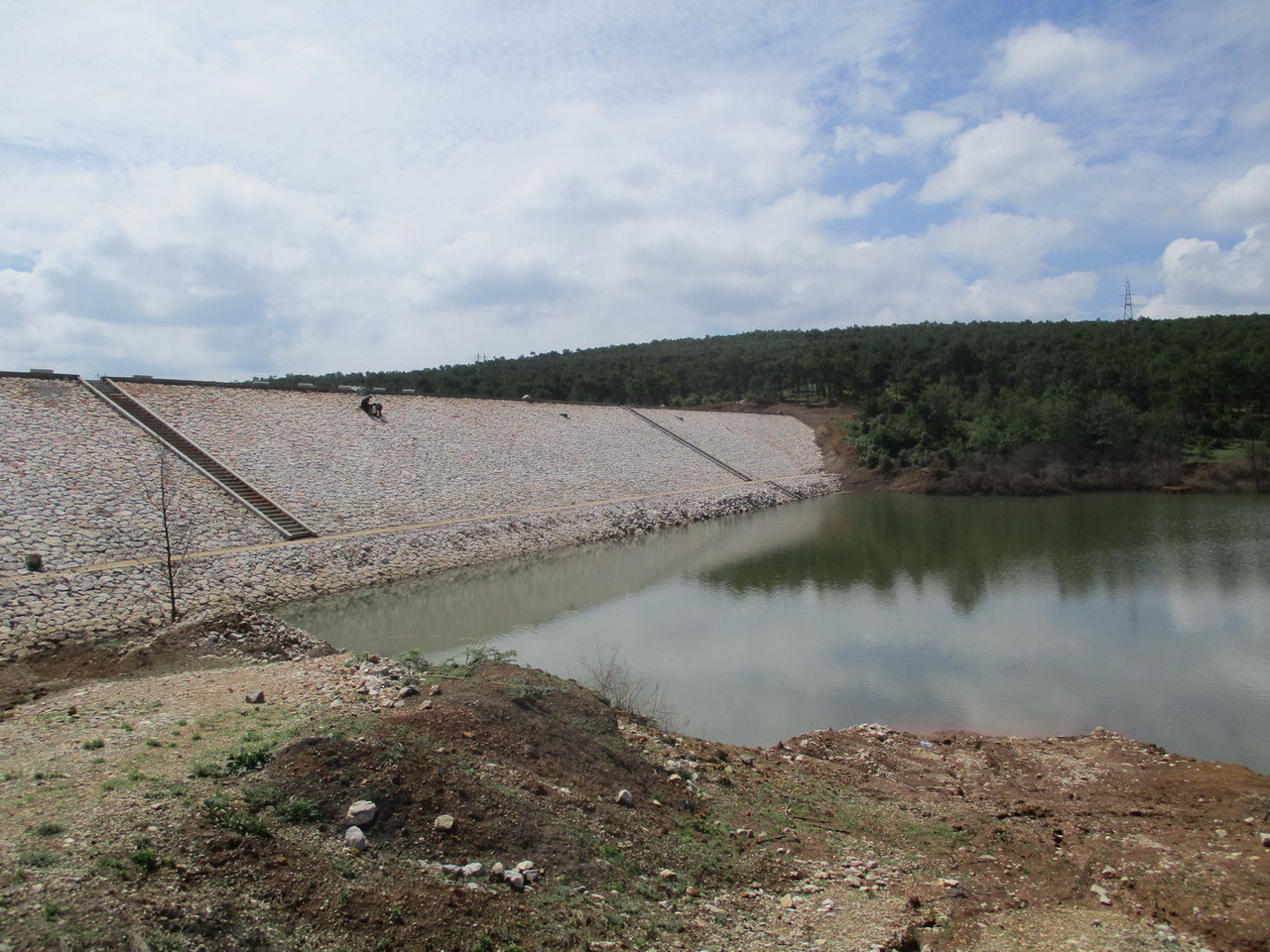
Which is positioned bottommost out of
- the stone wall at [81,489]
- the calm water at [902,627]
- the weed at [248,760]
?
the calm water at [902,627]

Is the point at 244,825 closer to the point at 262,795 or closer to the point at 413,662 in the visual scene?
the point at 262,795

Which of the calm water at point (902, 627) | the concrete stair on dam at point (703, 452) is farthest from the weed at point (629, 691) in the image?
the concrete stair on dam at point (703, 452)

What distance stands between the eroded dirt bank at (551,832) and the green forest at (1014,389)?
1087 inches

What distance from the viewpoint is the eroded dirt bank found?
4.26m

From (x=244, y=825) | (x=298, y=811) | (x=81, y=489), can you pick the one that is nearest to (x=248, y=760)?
(x=298, y=811)

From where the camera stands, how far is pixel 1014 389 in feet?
176

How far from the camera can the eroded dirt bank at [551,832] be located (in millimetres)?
4258

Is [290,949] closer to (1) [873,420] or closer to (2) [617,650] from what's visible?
(2) [617,650]

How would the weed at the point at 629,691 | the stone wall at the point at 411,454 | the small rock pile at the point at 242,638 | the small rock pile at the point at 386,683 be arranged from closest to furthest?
the small rock pile at the point at 386,683
the weed at the point at 629,691
the small rock pile at the point at 242,638
the stone wall at the point at 411,454

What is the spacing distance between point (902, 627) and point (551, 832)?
11.2 meters

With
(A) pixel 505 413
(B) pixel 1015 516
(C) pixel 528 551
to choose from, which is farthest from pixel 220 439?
(B) pixel 1015 516

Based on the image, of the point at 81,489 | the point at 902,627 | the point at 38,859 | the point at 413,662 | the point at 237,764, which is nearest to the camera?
the point at 38,859

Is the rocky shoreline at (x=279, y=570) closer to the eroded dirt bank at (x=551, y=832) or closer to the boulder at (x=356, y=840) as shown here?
the eroded dirt bank at (x=551, y=832)

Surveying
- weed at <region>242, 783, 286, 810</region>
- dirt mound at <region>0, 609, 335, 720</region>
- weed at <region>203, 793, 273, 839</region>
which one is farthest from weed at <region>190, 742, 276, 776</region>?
dirt mound at <region>0, 609, 335, 720</region>
